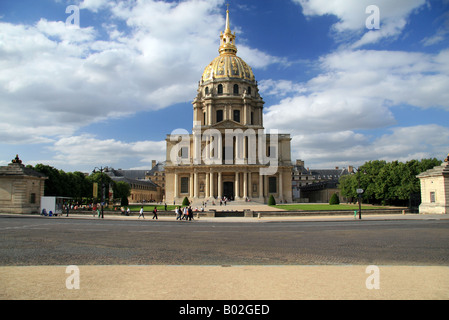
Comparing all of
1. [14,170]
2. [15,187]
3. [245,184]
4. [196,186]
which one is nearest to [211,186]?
[196,186]

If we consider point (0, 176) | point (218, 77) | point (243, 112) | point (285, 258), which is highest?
point (218, 77)

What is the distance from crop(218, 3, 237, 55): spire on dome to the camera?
281 ft

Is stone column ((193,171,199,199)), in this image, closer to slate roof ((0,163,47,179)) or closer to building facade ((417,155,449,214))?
slate roof ((0,163,47,179))

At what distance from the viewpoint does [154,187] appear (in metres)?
120

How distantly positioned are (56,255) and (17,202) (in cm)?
2747

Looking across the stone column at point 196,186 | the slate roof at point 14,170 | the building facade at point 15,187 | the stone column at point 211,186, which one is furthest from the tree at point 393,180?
the slate roof at point 14,170

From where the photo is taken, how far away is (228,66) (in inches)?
3152

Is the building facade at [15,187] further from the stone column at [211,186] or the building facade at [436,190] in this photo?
the building facade at [436,190]

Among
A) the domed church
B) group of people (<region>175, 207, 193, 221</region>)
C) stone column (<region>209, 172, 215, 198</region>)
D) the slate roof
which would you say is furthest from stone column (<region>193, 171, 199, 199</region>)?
the slate roof

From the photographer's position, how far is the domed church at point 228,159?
220 feet
